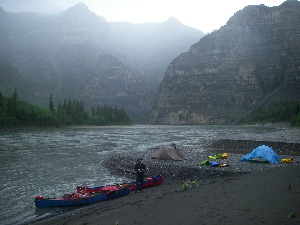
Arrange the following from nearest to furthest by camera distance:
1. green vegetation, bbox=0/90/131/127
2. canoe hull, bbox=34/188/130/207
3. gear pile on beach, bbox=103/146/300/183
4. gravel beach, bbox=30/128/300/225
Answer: gravel beach, bbox=30/128/300/225 < canoe hull, bbox=34/188/130/207 < gear pile on beach, bbox=103/146/300/183 < green vegetation, bbox=0/90/131/127

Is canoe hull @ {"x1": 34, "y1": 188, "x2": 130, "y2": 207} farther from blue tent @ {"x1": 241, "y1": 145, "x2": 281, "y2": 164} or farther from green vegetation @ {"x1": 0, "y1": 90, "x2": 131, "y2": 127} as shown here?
green vegetation @ {"x1": 0, "y1": 90, "x2": 131, "y2": 127}

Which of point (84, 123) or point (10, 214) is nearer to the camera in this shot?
point (10, 214)

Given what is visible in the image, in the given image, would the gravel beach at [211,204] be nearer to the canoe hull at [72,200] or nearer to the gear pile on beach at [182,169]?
the gear pile on beach at [182,169]

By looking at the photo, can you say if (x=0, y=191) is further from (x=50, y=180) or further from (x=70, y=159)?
(x=70, y=159)

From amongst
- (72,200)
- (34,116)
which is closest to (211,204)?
(72,200)

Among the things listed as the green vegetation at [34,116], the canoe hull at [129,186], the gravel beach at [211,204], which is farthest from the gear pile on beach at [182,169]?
the green vegetation at [34,116]

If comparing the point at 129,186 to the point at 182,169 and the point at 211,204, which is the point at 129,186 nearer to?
the point at 182,169

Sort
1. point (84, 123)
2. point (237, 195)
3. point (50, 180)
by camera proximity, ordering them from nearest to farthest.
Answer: point (237, 195) → point (50, 180) → point (84, 123)

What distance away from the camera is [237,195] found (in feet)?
44.9

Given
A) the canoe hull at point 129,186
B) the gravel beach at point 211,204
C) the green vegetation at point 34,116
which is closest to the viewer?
the gravel beach at point 211,204

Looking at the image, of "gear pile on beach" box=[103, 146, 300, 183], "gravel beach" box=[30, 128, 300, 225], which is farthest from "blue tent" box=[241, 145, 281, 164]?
"gravel beach" box=[30, 128, 300, 225]

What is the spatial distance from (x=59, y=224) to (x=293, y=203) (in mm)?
9571

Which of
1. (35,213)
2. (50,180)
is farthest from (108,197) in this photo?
(50,180)

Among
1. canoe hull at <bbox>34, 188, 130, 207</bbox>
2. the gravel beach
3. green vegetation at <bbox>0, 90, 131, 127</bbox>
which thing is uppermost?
green vegetation at <bbox>0, 90, 131, 127</bbox>
